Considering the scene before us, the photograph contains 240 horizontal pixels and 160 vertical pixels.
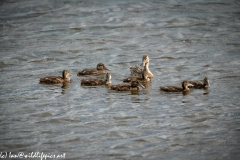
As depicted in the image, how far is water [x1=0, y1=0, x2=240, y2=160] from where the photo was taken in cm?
855

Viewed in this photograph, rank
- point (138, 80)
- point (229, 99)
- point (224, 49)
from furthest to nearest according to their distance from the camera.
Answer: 1. point (224, 49)
2. point (138, 80)
3. point (229, 99)

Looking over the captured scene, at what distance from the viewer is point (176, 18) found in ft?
59.6

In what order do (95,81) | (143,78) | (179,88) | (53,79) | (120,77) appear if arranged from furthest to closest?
(120,77), (143,78), (53,79), (95,81), (179,88)

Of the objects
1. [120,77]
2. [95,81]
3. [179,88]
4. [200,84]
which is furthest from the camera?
[120,77]

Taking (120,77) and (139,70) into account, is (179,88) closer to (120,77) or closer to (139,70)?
(139,70)

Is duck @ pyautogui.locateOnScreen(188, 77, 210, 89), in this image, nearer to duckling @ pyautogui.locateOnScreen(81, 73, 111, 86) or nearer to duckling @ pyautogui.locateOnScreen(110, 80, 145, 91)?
duckling @ pyautogui.locateOnScreen(110, 80, 145, 91)

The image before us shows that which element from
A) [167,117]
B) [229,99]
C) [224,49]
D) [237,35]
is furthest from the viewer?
[237,35]

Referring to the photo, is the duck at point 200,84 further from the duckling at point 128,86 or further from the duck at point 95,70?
the duck at point 95,70

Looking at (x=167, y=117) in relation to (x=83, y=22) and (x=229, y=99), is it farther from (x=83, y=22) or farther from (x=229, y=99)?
(x=83, y=22)

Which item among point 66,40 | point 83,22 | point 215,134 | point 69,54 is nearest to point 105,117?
point 215,134

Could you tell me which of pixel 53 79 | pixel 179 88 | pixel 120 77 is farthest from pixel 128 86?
pixel 53 79

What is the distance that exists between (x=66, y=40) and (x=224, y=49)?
4.67 m

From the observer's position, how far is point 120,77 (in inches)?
491

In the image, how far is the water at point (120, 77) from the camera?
8547 millimetres
